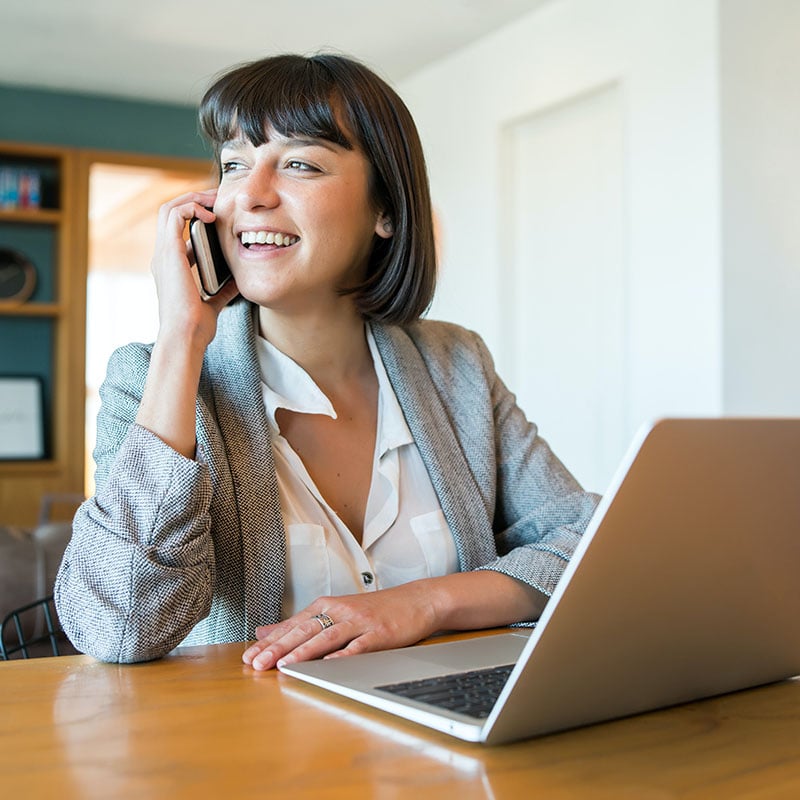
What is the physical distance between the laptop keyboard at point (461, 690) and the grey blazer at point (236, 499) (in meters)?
0.35

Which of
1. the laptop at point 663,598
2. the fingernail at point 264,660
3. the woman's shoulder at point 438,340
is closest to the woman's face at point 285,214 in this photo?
the woman's shoulder at point 438,340

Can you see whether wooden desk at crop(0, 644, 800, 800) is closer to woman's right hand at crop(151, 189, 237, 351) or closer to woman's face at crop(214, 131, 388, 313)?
woman's right hand at crop(151, 189, 237, 351)

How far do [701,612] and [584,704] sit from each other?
0.35ft

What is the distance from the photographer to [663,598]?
73 centimetres

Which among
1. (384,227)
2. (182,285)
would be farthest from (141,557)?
(384,227)

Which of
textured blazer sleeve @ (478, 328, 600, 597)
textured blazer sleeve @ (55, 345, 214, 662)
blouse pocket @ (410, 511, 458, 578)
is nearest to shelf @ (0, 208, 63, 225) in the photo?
textured blazer sleeve @ (478, 328, 600, 597)

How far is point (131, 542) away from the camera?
1142mm

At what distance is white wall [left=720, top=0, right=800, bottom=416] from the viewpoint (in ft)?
12.8

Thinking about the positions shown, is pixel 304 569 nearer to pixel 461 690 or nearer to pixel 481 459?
pixel 481 459

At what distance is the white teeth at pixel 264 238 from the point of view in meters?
1.50

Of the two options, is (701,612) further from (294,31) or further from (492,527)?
(294,31)

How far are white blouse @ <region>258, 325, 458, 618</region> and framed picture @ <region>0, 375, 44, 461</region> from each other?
5.02m

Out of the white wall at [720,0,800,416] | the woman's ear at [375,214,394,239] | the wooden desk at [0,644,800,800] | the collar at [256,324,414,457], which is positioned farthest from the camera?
the white wall at [720,0,800,416]

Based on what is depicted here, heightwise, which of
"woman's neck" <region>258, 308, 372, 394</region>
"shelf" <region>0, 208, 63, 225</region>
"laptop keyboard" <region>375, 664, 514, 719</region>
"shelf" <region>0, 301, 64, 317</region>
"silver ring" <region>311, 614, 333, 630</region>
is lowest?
"laptop keyboard" <region>375, 664, 514, 719</region>
